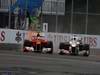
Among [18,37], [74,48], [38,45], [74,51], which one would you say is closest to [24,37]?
[18,37]

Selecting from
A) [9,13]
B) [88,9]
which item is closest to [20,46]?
[9,13]

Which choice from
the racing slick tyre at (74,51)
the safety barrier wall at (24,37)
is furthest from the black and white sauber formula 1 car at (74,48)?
the safety barrier wall at (24,37)

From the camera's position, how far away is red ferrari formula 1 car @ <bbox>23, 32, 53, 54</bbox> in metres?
31.2

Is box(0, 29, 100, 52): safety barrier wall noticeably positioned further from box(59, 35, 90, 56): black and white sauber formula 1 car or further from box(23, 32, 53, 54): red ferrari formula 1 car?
box(59, 35, 90, 56): black and white sauber formula 1 car

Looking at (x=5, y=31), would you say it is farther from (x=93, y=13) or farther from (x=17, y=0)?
(x=93, y=13)

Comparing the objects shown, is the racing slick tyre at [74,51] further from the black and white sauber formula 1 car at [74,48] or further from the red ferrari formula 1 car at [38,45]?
the red ferrari formula 1 car at [38,45]

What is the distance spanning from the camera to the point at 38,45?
103 ft

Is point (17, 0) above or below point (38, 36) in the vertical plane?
above

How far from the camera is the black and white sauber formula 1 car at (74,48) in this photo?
101 feet

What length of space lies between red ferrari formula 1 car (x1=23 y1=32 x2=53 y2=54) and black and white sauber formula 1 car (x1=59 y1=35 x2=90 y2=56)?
0.91 meters

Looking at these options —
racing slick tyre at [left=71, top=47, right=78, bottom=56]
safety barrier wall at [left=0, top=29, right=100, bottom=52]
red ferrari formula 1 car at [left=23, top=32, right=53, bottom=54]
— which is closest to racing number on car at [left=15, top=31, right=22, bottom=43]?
safety barrier wall at [left=0, top=29, right=100, bottom=52]

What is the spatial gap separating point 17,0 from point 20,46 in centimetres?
1062

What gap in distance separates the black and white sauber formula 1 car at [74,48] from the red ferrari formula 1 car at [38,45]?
913mm

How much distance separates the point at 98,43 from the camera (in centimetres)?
3578
